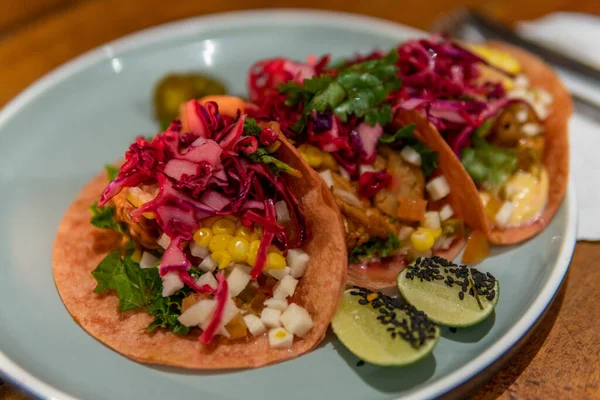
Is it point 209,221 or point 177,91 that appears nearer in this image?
point 209,221

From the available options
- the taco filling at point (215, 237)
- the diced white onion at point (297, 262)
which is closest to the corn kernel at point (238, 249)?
the taco filling at point (215, 237)

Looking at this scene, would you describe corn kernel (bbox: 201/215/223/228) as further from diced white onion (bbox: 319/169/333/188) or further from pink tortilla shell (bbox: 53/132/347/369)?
diced white onion (bbox: 319/169/333/188)

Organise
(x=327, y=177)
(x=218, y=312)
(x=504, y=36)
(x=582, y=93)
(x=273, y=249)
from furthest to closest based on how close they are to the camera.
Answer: (x=504, y=36)
(x=582, y=93)
(x=327, y=177)
(x=273, y=249)
(x=218, y=312)

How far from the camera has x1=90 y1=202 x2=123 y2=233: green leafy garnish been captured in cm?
290

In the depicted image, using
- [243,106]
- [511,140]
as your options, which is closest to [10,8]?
[243,106]

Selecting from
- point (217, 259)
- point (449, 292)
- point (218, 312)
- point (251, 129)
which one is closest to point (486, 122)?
point (449, 292)

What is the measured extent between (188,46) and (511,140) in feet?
8.74

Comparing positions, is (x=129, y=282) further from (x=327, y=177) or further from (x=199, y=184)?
(x=327, y=177)

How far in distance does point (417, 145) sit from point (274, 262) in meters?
1.11

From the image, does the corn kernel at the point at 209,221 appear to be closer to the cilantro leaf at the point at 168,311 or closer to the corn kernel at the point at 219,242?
the corn kernel at the point at 219,242

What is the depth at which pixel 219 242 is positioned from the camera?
2555mm

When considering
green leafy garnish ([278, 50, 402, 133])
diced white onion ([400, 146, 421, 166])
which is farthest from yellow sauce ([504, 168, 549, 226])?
green leafy garnish ([278, 50, 402, 133])

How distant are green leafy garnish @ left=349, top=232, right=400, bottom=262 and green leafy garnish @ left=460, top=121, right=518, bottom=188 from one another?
70 centimetres

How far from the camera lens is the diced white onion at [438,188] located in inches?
121
